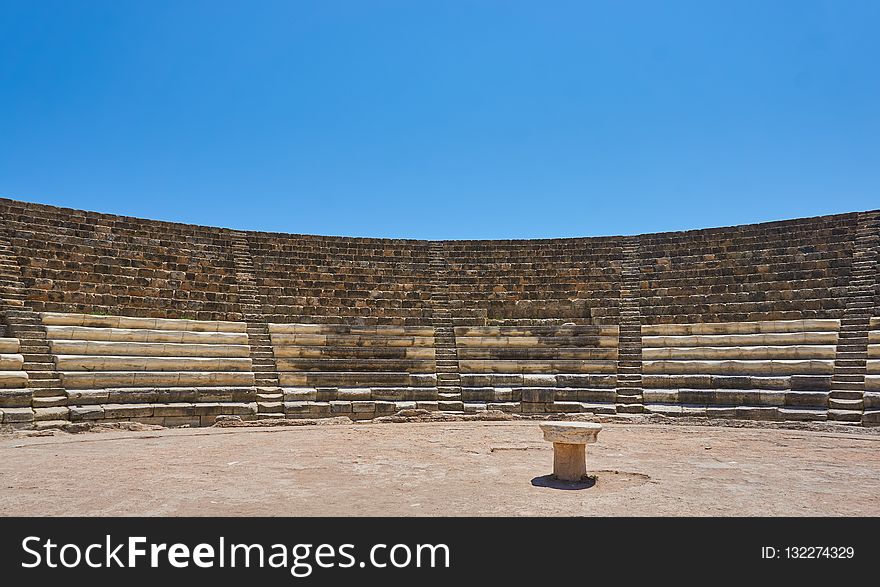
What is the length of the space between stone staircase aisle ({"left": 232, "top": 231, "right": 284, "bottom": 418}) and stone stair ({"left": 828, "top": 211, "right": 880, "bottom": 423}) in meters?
12.2

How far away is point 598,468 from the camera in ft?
30.9

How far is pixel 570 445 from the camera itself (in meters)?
8.60

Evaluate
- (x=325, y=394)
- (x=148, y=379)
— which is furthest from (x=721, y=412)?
(x=148, y=379)

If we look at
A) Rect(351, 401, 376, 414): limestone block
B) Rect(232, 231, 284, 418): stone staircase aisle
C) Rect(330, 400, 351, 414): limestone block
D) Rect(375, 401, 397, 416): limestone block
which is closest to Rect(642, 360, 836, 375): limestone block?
Rect(375, 401, 397, 416): limestone block

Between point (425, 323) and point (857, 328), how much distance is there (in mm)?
10574

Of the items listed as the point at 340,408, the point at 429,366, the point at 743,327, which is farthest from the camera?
the point at 429,366

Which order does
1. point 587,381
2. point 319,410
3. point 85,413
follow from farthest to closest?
1. point 587,381
2. point 319,410
3. point 85,413

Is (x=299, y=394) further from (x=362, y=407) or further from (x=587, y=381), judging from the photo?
(x=587, y=381)

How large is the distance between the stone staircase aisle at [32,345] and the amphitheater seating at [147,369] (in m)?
0.19

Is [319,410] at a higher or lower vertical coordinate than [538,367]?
lower

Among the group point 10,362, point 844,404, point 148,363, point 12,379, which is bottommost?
point 844,404

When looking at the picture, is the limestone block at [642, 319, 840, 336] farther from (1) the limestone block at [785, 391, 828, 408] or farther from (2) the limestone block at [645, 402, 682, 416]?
(2) the limestone block at [645, 402, 682, 416]

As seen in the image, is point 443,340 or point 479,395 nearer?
point 479,395

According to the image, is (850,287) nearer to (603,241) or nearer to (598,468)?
(603,241)
